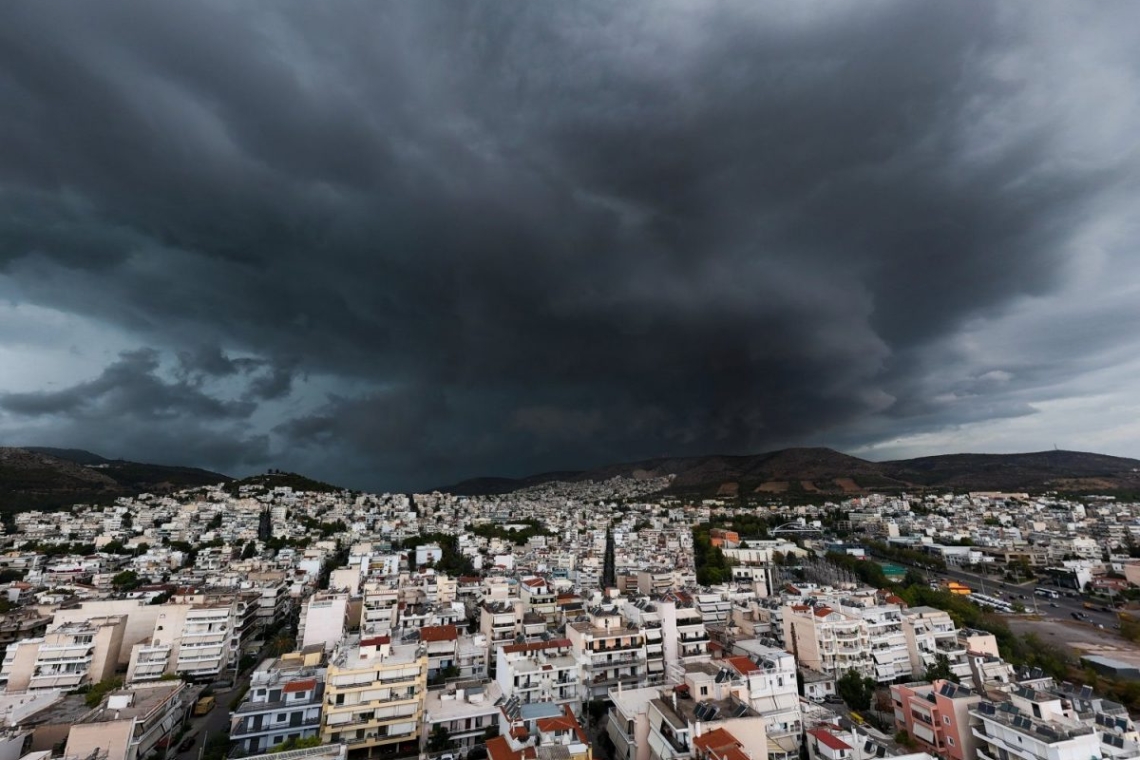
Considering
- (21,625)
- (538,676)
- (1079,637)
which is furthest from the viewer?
(1079,637)

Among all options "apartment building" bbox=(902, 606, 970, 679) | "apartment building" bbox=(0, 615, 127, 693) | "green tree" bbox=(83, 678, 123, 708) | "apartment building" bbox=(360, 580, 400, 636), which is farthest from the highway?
"apartment building" bbox=(0, 615, 127, 693)

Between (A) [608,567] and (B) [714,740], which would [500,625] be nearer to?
(B) [714,740]

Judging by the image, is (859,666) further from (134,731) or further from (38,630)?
(38,630)

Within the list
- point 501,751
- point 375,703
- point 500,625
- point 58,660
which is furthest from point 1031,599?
point 58,660

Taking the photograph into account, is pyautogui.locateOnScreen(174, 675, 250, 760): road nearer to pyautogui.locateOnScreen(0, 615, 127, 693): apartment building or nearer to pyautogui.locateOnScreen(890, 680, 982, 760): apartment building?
pyautogui.locateOnScreen(0, 615, 127, 693): apartment building

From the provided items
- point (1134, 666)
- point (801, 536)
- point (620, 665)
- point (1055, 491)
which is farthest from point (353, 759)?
point (1055, 491)

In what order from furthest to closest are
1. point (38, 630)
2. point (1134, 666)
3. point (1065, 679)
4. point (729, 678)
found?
point (38, 630) → point (1134, 666) → point (1065, 679) → point (729, 678)
